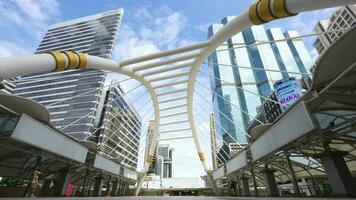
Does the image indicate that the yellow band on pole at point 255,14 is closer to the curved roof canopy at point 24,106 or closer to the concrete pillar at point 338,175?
the concrete pillar at point 338,175

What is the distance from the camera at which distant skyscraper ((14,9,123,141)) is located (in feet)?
271

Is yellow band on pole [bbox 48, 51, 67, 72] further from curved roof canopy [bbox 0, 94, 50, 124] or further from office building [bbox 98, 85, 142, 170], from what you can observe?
office building [bbox 98, 85, 142, 170]

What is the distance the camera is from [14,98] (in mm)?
9438

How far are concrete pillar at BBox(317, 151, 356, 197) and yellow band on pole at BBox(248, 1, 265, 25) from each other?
7113 mm

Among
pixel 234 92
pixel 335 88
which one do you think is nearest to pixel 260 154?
pixel 335 88

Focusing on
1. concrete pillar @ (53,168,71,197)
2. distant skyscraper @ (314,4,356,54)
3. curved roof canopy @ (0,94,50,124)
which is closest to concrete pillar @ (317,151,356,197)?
curved roof canopy @ (0,94,50,124)

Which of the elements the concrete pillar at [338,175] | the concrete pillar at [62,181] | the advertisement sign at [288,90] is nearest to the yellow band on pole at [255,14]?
the concrete pillar at [338,175]

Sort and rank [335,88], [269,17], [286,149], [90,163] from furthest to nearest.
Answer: [90,163], [286,149], [335,88], [269,17]

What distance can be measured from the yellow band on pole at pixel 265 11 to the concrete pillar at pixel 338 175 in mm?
7072

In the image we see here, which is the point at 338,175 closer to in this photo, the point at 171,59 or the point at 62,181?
the point at 171,59

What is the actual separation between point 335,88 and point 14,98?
13796 millimetres

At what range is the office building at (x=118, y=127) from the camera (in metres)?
80.6

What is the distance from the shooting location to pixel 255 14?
9.02 meters

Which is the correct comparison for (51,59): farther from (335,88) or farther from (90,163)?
(335,88)
